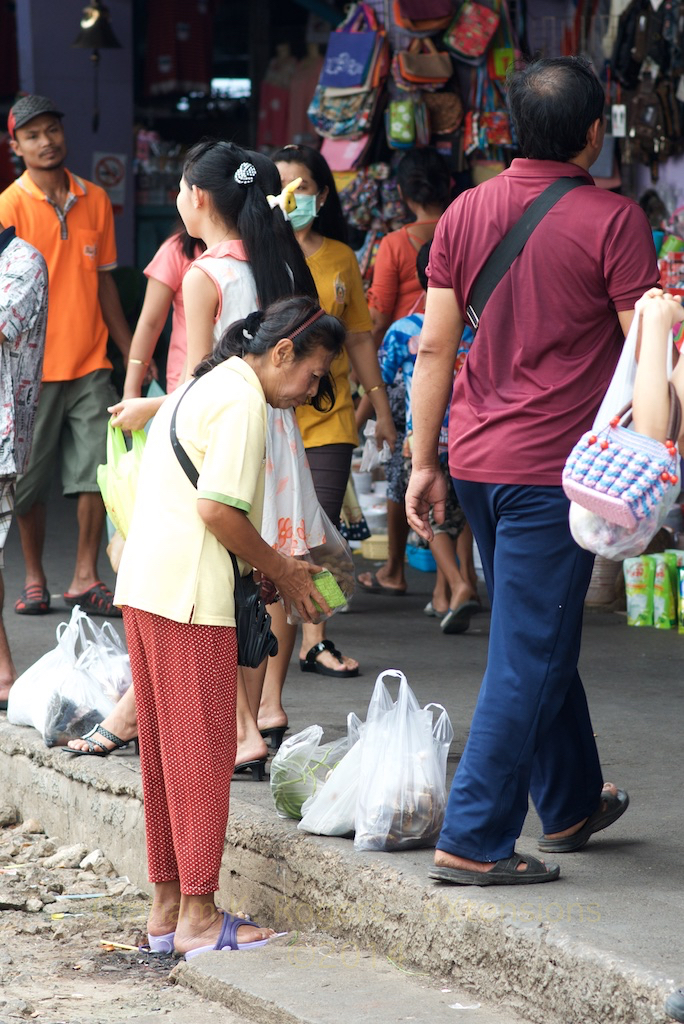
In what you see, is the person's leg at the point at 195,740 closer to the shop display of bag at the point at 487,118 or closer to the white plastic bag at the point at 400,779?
the white plastic bag at the point at 400,779

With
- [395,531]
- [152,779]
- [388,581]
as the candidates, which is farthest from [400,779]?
[388,581]

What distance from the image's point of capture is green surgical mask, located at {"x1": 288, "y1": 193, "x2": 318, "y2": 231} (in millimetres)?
4871

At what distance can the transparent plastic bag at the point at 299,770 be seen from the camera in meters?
3.76

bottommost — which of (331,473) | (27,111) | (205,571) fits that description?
(331,473)

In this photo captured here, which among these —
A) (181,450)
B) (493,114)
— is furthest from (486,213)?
(493,114)

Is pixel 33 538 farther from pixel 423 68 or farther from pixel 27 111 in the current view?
pixel 423 68

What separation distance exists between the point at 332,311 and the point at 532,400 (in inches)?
75.0

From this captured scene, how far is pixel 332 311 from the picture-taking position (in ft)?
16.4

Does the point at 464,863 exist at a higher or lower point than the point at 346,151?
lower

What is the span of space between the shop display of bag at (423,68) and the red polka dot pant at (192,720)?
560 cm

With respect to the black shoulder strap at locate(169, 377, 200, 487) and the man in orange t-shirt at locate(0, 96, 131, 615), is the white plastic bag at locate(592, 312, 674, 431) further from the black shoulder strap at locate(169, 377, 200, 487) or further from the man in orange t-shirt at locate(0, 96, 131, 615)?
the man in orange t-shirt at locate(0, 96, 131, 615)

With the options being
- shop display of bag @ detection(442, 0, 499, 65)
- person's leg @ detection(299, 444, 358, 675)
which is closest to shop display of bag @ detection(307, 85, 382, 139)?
shop display of bag @ detection(442, 0, 499, 65)

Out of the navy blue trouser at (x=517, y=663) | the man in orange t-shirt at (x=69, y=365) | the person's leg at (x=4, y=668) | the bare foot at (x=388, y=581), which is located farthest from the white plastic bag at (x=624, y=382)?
the bare foot at (x=388, y=581)

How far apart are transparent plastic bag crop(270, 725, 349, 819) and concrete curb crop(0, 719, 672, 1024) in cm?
7
